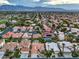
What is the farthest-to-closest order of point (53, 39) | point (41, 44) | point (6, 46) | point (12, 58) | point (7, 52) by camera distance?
point (53, 39), point (41, 44), point (6, 46), point (7, 52), point (12, 58)

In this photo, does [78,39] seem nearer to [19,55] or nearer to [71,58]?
[71,58]

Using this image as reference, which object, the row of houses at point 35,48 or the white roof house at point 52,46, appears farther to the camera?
the white roof house at point 52,46

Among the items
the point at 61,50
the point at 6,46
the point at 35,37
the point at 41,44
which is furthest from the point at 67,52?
the point at 35,37

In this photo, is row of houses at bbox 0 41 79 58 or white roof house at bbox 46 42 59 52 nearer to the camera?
row of houses at bbox 0 41 79 58

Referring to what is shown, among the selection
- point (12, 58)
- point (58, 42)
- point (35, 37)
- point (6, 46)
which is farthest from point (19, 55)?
point (35, 37)

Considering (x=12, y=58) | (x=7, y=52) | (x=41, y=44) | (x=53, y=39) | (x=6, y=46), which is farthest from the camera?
(x=53, y=39)

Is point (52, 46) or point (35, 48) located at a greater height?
point (35, 48)

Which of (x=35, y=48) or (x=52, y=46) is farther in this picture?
(x=52, y=46)

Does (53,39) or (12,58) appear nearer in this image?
(12,58)

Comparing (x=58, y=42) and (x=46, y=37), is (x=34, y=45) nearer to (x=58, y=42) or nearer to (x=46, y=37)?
(x=58, y=42)
